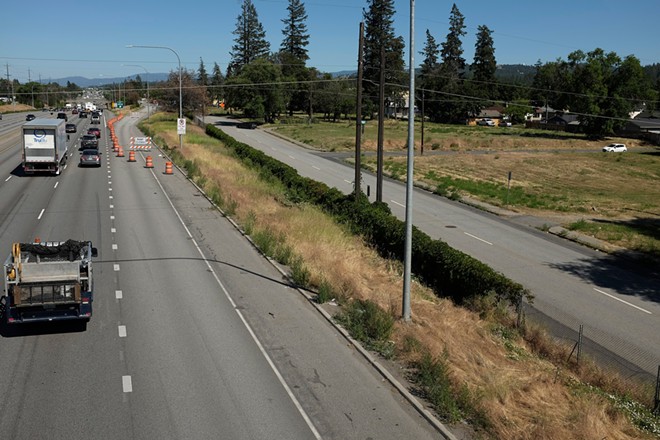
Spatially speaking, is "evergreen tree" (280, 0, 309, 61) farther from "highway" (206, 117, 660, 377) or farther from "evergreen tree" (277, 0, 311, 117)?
"highway" (206, 117, 660, 377)

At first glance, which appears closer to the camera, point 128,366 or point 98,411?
point 98,411

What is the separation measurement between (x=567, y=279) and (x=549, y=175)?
35502mm

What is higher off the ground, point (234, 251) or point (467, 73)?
point (467, 73)

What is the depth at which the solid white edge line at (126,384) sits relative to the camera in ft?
38.4

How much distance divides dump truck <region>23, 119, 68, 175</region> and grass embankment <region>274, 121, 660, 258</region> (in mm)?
24838

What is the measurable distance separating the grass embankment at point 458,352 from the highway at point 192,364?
83cm

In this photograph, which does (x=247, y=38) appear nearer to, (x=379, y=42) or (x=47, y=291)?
(x=379, y=42)

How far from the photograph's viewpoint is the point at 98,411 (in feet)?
35.7

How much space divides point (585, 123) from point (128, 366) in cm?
9635

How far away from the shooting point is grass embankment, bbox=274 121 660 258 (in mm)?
34719

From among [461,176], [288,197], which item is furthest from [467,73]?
[288,197]

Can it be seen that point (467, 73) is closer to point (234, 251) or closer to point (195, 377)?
point (234, 251)

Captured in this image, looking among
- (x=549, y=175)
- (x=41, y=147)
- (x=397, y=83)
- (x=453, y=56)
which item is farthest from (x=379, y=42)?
(x=41, y=147)

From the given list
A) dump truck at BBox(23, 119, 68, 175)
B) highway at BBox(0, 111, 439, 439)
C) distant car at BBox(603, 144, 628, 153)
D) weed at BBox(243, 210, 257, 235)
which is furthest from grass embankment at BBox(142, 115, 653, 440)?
distant car at BBox(603, 144, 628, 153)
